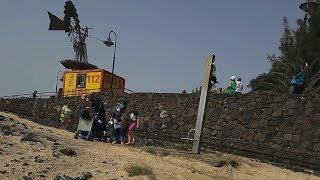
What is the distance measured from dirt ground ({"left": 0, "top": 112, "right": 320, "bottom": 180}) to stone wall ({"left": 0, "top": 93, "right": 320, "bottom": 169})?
3921 millimetres

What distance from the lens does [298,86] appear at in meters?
18.6

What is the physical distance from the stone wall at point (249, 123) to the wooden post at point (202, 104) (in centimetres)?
363

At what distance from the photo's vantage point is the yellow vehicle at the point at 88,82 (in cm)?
3019

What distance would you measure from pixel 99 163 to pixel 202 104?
179 inches

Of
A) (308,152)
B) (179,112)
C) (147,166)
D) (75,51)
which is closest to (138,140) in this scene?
(179,112)

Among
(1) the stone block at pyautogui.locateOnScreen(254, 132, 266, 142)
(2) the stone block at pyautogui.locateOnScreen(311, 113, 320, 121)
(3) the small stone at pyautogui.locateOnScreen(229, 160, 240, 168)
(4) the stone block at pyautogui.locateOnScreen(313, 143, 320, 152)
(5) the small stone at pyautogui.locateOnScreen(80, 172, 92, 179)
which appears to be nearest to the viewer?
(5) the small stone at pyautogui.locateOnScreen(80, 172, 92, 179)

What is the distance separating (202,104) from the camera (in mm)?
12852

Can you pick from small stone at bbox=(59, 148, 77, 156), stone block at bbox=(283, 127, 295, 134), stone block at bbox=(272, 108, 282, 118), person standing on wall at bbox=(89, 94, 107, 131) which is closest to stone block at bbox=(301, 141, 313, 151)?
stone block at bbox=(283, 127, 295, 134)

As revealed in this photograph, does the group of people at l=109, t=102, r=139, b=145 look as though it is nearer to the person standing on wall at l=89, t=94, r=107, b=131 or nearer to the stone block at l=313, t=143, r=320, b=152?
the person standing on wall at l=89, t=94, r=107, b=131

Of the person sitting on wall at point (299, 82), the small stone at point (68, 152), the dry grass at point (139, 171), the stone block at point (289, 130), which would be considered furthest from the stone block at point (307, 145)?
the small stone at point (68, 152)

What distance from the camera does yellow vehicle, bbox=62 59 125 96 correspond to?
99.0 feet

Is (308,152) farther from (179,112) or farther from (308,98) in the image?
(179,112)

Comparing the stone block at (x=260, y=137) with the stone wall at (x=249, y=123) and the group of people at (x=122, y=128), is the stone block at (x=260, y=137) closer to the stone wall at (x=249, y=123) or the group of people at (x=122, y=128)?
the stone wall at (x=249, y=123)

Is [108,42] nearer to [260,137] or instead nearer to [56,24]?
[56,24]
